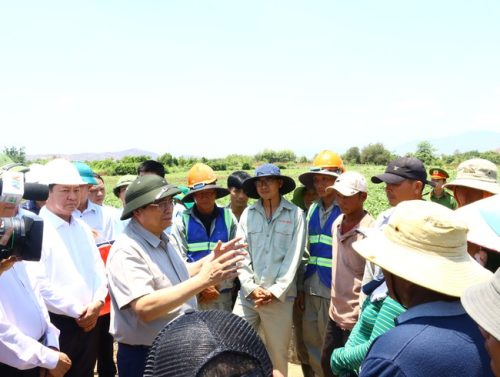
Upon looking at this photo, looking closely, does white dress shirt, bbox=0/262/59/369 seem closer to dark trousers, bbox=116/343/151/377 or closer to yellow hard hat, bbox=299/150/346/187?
dark trousers, bbox=116/343/151/377

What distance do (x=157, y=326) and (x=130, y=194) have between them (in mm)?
784

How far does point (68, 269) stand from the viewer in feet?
10.6

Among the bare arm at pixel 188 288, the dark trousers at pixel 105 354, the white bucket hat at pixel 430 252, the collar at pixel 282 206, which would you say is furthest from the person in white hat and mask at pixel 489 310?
the dark trousers at pixel 105 354

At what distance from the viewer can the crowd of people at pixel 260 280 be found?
131cm

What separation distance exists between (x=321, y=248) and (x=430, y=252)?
8.66 ft

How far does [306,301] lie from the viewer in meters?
4.29

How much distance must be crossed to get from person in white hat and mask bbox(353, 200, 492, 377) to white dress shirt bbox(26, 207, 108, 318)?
2316 mm

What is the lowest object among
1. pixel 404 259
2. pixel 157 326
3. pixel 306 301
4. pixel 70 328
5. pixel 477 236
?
pixel 306 301

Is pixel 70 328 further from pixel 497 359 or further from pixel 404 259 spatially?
pixel 497 359

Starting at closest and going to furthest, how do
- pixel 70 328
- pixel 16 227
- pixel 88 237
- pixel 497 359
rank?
pixel 497 359
pixel 16 227
pixel 70 328
pixel 88 237

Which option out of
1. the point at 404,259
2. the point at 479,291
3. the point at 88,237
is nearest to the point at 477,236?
the point at 404,259

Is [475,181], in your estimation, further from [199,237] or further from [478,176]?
[199,237]

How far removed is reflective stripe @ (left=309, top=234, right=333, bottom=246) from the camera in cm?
414

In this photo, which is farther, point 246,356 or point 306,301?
point 306,301
